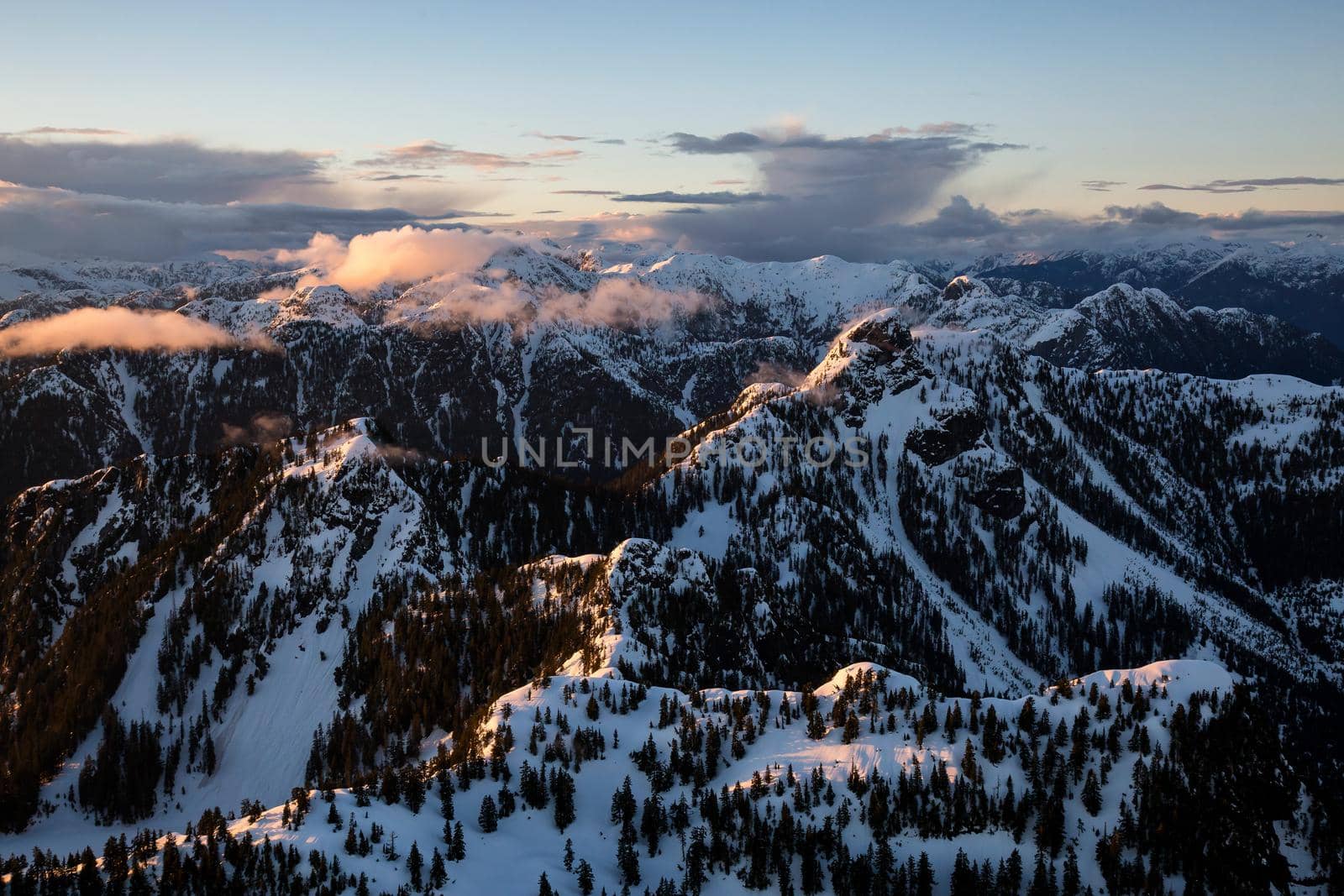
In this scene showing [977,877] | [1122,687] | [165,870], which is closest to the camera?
[165,870]

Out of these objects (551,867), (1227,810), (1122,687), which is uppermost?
(1122,687)

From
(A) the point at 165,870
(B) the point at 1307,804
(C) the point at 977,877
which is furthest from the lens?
(B) the point at 1307,804

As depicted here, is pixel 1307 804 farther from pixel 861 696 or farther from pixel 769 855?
pixel 769 855

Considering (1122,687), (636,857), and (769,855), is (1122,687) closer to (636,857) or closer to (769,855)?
(769,855)

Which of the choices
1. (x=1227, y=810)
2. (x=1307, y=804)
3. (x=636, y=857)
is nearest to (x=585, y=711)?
(x=636, y=857)

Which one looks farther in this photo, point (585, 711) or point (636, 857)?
point (585, 711)

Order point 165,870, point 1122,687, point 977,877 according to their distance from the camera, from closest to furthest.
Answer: point 165,870
point 977,877
point 1122,687

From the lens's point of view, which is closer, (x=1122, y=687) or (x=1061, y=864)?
(x=1061, y=864)

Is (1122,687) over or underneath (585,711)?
over

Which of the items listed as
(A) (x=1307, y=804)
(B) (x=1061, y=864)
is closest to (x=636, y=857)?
(B) (x=1061, y=864)
